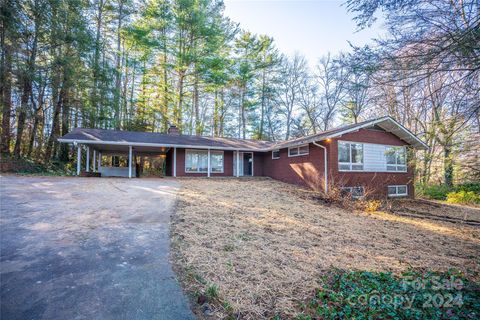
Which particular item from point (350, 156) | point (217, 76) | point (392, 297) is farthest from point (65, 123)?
point (392, 297)

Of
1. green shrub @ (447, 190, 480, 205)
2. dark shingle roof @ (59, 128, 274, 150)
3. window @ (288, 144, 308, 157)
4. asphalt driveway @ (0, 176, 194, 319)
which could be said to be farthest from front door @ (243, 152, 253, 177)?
green shrub @ (447, 190, 480, 205)

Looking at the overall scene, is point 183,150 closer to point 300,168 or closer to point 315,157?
point 300,168

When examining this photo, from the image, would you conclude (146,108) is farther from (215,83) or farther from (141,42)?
(215,83)

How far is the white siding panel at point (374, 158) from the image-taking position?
12.1 m

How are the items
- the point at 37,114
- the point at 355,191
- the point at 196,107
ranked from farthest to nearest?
the point at 196,107 < the point at 37,114 < the point at 355,191

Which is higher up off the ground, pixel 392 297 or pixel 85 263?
pixel 85 263

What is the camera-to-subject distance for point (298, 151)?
1301cm

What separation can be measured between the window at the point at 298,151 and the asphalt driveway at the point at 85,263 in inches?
356

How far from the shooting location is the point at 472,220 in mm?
8039

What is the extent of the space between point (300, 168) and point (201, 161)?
22.4 feet

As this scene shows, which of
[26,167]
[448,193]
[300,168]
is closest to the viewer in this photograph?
[26,167]

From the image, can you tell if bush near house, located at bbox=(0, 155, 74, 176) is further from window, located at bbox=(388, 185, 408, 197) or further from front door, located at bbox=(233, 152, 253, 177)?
window, located at bbox=(388, 185, 408, 197)

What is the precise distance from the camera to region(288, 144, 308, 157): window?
12.5 meters

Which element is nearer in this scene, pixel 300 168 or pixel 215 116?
pixel 300 168
